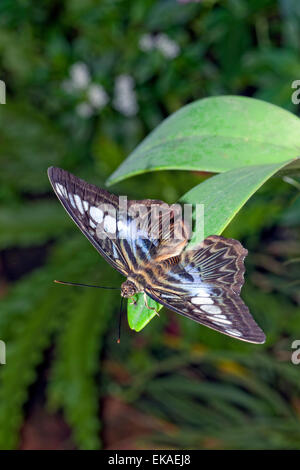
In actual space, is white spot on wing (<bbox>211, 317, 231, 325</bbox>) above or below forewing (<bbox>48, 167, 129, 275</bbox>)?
below

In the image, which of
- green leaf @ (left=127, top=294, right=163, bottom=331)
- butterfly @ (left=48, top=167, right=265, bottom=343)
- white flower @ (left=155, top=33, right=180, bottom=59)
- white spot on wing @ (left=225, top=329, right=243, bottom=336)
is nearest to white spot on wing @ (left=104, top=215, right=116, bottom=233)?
butterfly @ (left=48, top=167, right=265, bottom=343)

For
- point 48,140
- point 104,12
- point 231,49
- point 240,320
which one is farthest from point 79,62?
point 240,320

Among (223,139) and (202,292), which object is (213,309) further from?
(223,139)

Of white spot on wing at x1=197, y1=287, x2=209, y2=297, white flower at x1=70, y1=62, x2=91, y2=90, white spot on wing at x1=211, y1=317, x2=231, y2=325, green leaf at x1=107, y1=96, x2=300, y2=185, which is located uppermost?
white flower at x1=70, y1=62, x2=91, y2=90

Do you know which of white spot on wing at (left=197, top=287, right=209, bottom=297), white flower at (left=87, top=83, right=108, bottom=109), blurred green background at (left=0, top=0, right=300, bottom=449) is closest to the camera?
white spot on wing at (left=197, top=287, right=209, bottom=297)

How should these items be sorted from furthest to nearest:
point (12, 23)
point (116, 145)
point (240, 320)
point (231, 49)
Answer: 1. point (116, 145)
2. point (12, 23)
3. point (231, 49)
4. point (240, 320)

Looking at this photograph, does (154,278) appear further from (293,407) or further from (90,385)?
(293,407)

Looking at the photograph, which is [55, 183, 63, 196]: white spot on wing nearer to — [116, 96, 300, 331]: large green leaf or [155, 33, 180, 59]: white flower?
[116, 96, 300, 331]: large green leaf
